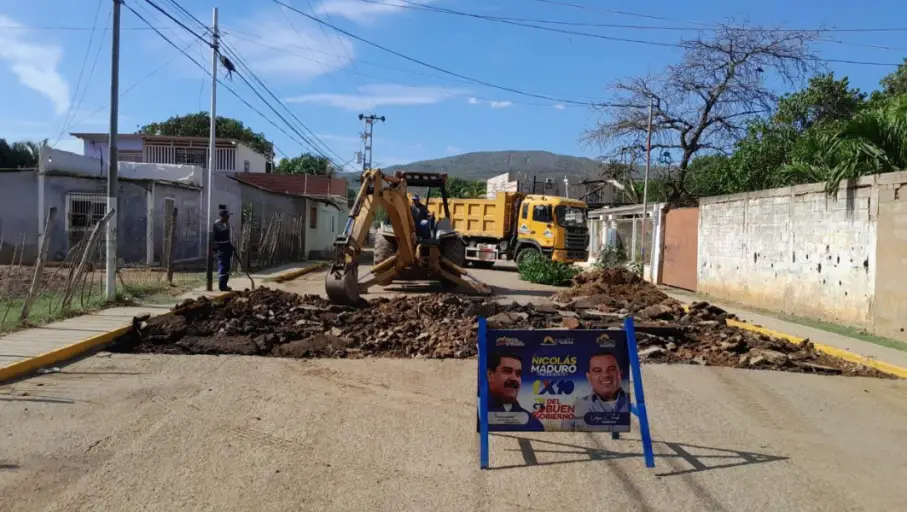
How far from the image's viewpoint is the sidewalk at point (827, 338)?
10.3 metres

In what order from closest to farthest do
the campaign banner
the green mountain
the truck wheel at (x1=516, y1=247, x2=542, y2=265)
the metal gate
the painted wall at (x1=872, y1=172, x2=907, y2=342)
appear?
the campaign banner < the painted wall at (x1=872, y1=172, x2=907, y2=342) < the metal gate < the truck wheel at (x1=516, y1=247, x2=542, y2=265) < the green mountain

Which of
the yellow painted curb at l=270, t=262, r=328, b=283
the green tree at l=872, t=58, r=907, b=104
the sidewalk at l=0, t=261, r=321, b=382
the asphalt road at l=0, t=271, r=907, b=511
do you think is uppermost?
the green tree at l=872, t=58, r=907, b=104

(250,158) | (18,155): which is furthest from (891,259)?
(18,155)

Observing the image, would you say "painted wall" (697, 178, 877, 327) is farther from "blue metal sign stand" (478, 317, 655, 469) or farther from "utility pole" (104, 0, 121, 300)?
"utility pole" (104, 0, 121, 300)

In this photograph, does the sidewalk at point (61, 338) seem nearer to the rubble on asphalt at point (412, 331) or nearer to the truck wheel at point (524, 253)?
the rubble on asphalt at point (412, 331)

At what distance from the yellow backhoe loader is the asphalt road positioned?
5.69 meters

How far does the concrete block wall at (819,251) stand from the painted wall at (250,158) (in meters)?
33.2

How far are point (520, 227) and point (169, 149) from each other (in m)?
25.5

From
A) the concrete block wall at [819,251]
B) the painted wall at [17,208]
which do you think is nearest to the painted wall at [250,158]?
the painted wall at [17,208]

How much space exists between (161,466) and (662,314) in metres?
10.4

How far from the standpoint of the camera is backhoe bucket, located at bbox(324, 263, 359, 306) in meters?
13.8

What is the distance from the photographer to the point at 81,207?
22.3 m

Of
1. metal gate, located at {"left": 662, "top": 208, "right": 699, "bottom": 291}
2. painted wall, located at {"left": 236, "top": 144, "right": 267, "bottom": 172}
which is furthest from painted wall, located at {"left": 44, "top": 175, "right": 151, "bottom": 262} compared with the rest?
painted wall, located at {"left": 236, "top": 144, "right": 267, "bottom": 172}

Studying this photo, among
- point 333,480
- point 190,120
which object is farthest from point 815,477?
point 190,120
